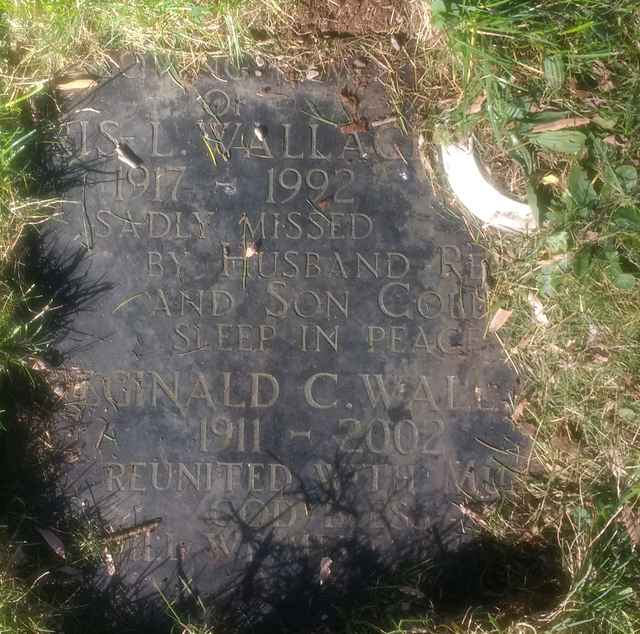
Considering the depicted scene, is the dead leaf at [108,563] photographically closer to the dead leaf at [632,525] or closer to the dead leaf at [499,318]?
the dead leaf at [499,318]

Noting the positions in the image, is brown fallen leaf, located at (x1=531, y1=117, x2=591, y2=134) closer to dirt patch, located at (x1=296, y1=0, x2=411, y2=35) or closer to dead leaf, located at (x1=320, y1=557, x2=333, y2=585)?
dirt patch, located at (x1=296, y1=0, x2=411, y2=35)

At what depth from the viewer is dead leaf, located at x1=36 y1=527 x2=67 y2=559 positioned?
256cm

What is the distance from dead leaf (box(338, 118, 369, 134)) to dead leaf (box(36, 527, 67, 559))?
2.04 meters

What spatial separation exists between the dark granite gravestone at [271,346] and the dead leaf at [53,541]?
214 millimetres

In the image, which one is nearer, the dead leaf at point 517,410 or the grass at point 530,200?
the grass at point 530,200

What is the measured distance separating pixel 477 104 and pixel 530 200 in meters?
0.45

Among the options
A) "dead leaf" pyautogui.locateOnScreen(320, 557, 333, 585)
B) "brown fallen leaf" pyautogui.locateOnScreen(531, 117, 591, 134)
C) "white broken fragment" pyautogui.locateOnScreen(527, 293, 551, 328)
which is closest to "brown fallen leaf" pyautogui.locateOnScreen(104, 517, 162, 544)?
"dead leaf" pyautogui.locateOnScreen(320, 557, 333, 585)

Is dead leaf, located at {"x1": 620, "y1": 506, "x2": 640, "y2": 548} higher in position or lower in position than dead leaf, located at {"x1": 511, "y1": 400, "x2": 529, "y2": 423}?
lower

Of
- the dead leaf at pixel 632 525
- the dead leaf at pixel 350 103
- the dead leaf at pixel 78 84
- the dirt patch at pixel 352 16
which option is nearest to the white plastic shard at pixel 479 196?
the dead leaf at pixel 350 103

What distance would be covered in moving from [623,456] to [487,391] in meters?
0.60

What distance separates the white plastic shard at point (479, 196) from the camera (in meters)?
2.50

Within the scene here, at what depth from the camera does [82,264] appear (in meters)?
→ 2.61

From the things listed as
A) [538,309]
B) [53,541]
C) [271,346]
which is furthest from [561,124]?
[53,541]

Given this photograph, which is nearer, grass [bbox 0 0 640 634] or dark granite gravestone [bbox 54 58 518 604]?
grass [bbox 0 0 640 634]
